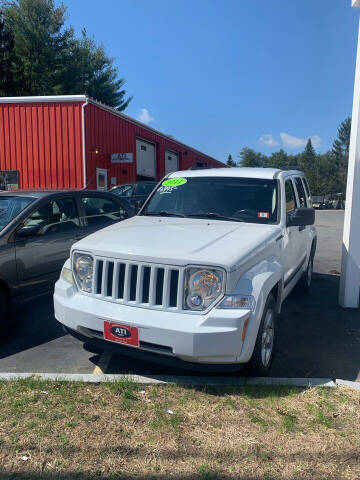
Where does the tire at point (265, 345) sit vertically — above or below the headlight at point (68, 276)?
below

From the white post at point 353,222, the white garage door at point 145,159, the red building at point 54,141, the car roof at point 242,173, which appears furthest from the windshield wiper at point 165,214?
the white garage door at point 145,159

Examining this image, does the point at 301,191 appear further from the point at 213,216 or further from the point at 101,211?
the point at 101,211

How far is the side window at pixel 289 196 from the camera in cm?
434

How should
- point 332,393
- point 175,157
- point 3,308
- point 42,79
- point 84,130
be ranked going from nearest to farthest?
point 332,393, point 3,308, point 84,130, point 175,157, point 42,79

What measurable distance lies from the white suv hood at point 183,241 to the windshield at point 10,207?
1.57 m

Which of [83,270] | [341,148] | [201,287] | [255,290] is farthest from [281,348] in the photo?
[341,148]

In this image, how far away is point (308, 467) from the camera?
2.17m

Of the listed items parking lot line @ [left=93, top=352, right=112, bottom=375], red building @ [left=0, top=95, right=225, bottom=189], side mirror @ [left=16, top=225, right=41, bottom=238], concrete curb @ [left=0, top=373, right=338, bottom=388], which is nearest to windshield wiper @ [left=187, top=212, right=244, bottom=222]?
concrete curb @ [left=0, top=373, right=338, bottom=388]

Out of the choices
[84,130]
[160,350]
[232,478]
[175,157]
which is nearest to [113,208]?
[160,350]

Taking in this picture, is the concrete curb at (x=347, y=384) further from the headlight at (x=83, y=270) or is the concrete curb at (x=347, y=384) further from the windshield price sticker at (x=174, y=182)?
the windshield price sticker at (x=174, y=182)

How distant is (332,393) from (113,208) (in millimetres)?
4362

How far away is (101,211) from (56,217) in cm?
93

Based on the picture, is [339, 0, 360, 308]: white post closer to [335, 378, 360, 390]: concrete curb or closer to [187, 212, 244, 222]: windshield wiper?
[187, 212, 244, 222]: windshield wiper

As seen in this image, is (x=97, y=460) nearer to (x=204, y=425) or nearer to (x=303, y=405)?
(x=204, y=425)
